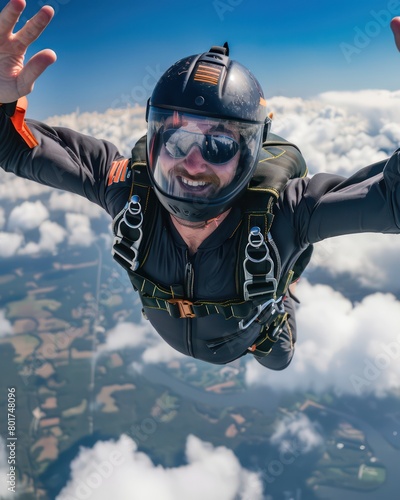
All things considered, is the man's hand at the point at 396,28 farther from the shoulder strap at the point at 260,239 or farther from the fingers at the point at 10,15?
the fingers at the point at 10,15

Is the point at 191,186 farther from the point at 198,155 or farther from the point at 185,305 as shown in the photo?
the point at 185,305

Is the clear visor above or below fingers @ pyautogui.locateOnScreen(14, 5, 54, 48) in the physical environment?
below

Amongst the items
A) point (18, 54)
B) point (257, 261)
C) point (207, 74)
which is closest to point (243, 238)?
point (257, 261)

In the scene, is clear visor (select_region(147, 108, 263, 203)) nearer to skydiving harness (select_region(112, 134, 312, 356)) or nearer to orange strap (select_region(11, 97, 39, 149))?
skydiving harness (select_region(112, 134, 312, 356))

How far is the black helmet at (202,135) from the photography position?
8.20ft

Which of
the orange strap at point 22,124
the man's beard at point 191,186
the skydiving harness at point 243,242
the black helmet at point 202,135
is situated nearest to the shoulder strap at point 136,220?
the skydiving harness at point 243,242

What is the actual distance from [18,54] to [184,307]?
5.54ft

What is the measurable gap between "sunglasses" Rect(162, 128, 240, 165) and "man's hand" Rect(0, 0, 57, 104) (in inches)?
28.1

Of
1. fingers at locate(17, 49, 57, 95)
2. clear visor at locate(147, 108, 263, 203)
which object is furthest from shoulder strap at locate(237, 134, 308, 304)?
fingers at locate(17, 49, 57, 95)

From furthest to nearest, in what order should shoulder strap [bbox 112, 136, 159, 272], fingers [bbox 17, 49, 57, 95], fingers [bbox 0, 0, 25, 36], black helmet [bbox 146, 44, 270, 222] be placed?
shoulder strap [bbox 112, 136, 159, 272]
black helmet [bbox 146, 44, 270, 222]
fingers [bbox 17, 49, 57, 95]
fingers [bbox 0, 0, 25, 36]

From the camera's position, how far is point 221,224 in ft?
9.07

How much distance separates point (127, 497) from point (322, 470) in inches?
1682

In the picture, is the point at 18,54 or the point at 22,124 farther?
the point at 22,124

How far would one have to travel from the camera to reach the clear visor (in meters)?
2.51
